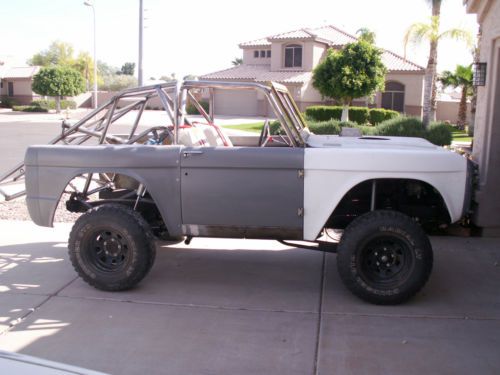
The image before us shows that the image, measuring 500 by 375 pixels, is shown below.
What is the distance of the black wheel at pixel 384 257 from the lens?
17.4 feet

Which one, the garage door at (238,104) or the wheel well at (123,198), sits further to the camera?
the garage door at (238,104)

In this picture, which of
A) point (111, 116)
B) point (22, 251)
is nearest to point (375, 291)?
point (111, 116)

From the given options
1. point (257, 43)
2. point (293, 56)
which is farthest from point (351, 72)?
point (257, 43)

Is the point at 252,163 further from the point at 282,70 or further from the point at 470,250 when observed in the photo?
the point at 282,70

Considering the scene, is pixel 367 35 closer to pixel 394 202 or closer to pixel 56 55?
pixel 394 202

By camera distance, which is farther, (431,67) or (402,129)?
(431,67)

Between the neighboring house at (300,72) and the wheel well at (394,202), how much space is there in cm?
3445

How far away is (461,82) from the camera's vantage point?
123ft

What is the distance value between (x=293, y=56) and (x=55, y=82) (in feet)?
70.6

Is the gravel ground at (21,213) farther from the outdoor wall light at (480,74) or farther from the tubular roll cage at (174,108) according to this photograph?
the outdoor wall light at (480,74)

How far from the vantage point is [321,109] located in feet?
105

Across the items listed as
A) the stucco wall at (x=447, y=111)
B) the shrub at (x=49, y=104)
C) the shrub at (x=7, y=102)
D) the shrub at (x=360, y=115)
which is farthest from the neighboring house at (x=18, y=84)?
the shrub at (x=360, y=115)

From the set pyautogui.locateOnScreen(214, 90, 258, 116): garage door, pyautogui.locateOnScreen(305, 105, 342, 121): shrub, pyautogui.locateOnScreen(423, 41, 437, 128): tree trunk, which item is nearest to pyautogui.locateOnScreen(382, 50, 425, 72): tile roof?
pyautogui.locateOnScreen(214, 90, 258, 116): garage door

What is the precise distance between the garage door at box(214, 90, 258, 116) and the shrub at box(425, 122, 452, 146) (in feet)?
93.6
